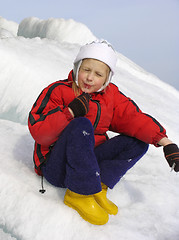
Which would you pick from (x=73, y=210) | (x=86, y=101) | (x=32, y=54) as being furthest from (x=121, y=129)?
(x=32, y=54)

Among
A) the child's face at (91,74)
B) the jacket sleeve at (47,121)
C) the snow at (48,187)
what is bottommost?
the snow at (48,187)

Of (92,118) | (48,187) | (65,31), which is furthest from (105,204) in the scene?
(65,31)

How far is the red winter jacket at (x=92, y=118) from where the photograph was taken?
3.40 ft

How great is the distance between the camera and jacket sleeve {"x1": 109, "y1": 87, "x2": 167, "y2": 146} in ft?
3.97

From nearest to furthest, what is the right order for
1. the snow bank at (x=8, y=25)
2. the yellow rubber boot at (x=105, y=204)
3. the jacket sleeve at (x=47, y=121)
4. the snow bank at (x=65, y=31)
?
the jacket sleeve at (x=47, y=121) < the yellow rubber boot at (x=105, y=204) < the snow bank at (x=65, y=31) < the snow bank at (x=8, y=25)

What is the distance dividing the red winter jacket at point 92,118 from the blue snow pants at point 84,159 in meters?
0.04

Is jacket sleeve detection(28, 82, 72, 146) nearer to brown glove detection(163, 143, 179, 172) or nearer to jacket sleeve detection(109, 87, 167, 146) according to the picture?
jacket sleeve detection(109, 87, 167, 146)

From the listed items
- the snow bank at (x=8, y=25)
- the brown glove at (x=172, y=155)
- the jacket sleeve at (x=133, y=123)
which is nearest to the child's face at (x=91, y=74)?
the jacket sleeve at (x=133, y=123)

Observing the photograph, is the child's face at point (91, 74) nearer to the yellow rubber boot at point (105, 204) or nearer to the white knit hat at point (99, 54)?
the white knit hat at point (99, 54)

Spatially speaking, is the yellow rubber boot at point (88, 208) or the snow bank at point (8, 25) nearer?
the yellow rubber boot at point (88, 208)

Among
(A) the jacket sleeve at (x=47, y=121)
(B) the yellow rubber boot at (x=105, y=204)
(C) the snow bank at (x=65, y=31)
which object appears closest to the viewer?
(A) the jacket sleeve at (x=47, y=121)

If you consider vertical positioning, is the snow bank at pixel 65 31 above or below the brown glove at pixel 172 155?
below

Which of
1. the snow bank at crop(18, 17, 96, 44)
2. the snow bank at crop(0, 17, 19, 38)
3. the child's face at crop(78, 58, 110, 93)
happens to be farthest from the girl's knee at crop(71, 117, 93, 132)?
the snow bank at crop(0, 17, 19, 38)

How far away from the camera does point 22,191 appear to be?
116cm
